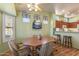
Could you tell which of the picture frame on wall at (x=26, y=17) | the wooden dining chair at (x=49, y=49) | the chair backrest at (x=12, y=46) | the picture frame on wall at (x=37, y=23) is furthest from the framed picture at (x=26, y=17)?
the wooden dining chair at (x=49, y=49)

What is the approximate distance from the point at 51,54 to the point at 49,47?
11 centimetres

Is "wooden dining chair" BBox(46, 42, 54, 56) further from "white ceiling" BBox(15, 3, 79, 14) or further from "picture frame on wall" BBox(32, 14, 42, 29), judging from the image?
"white ceiling" BBox(15, 3, 79, 14)

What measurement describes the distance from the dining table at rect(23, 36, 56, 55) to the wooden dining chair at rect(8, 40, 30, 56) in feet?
0.31

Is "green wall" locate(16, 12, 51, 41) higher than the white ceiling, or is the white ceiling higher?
the white ceiling

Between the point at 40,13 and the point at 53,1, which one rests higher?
the point at 53,1

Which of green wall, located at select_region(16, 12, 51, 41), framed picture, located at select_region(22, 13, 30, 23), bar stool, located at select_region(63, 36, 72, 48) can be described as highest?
Answer: framed picture, located at select_region(22, 13, 30, 23)

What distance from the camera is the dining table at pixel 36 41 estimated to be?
179 centimetres

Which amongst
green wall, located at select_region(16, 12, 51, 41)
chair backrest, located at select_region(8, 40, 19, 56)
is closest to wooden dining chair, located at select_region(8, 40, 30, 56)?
chair backrest, located at select_region(8, 40, 19, 56)

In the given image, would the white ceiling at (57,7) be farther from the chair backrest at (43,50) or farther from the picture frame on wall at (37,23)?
the chair backrest at (43,50)

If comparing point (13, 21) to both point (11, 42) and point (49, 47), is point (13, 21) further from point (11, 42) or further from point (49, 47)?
point (49, 47)

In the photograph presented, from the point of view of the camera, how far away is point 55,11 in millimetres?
1844

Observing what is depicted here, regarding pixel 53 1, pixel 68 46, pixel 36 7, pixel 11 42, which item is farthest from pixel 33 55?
pixel 53 1

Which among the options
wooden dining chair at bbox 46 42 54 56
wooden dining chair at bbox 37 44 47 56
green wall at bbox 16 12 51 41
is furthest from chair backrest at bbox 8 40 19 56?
wooden dining chair at bbox 46 42 54 56

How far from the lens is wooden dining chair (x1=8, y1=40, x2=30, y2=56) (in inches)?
70.6
